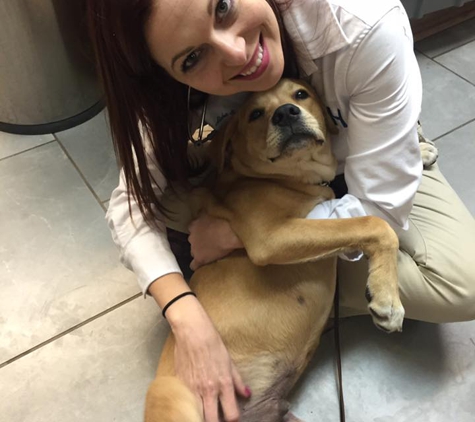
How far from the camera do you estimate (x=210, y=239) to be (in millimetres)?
1284

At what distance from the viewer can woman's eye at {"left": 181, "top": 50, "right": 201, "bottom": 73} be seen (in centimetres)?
98

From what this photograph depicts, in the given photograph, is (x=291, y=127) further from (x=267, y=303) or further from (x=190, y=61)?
(x=267, y=303)

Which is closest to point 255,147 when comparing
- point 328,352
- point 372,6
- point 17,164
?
point 372,6

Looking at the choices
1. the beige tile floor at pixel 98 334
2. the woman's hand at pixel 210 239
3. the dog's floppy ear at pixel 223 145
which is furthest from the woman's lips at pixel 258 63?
the beige tile floor at pixel 98 334

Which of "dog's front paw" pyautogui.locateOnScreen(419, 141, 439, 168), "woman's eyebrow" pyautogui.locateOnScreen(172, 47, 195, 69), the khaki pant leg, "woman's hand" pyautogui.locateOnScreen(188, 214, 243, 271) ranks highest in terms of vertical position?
"woman's eyebrow" pyautogui.locateOnScreen(172, 47, 195, 69)

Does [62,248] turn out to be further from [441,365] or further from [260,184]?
[441,365]

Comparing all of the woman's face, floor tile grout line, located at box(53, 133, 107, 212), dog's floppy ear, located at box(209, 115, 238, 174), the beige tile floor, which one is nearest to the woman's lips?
the woman's face

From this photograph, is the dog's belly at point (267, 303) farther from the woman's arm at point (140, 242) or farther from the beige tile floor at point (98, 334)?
the beige tile floor at point (98, 334)

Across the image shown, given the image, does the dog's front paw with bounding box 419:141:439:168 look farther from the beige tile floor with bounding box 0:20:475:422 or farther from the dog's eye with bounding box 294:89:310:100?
the dog's eye with bounding box 294:89:310:100

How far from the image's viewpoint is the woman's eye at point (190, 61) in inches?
38.4

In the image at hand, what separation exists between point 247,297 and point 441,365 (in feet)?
1.90

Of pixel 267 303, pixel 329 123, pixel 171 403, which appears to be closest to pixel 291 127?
pixel 329 123

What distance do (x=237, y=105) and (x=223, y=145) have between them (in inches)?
4.3

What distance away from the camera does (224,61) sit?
38.5 inches
